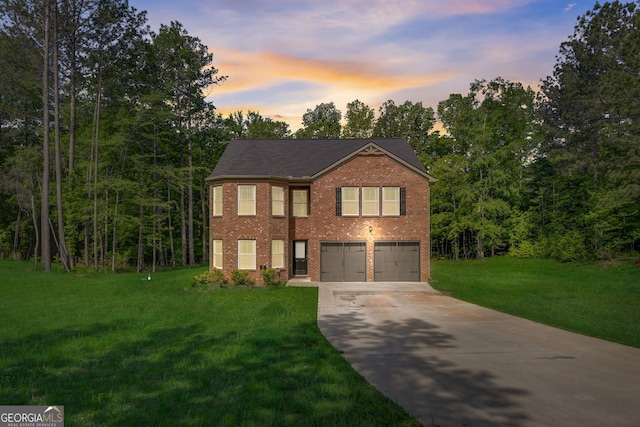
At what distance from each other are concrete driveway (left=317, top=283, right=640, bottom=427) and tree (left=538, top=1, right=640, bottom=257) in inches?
812

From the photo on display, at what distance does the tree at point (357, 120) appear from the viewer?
178ft

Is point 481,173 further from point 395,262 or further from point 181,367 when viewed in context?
point 181,367

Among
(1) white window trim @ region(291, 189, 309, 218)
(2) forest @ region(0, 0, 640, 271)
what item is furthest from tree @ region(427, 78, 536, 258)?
(1) white window trim @ region(291, 189, 309, 218)

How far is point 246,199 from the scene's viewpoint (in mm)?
23703

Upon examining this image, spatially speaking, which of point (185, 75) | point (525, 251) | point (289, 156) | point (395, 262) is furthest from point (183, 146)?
point (525, 251)

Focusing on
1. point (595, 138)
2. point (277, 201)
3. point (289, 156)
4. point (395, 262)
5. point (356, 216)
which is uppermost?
point (595, 138)

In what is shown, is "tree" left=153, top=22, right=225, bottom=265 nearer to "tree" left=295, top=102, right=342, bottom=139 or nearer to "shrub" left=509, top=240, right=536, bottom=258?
"tree" left=295, top=102, right=342, bottom=139

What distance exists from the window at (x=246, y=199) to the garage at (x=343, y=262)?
15.2 ft

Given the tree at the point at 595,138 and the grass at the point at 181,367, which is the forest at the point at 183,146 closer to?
the tree at the point at 595,138

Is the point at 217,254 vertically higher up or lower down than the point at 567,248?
higher up

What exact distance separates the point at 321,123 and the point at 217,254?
35.7m

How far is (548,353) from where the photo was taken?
32.9 ft

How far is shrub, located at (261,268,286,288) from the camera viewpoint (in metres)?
22.1

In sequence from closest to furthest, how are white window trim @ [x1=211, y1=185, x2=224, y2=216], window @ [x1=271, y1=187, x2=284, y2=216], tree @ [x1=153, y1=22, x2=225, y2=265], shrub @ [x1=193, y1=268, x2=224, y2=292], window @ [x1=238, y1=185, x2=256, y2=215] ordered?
shrub @ [x1=193, y1=268, x2=224, y2=292], window @ [x1=238, y1=185, x2=256, y2=215], window @ [x1=271, y1=187, x2=284, y2=216], white window trim @ [x1=211, y1=185, x2=224, y2=216], tree @ [x1=153, y1=22, x2=225, y2=265]
